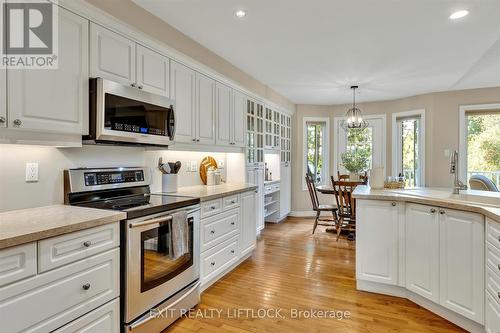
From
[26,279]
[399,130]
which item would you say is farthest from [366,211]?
[399,130]

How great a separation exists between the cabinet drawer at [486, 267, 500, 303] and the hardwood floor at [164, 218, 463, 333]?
18.7 inches

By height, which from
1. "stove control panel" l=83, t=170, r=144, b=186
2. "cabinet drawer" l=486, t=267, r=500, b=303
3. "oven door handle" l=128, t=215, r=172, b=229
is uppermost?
"stove control panel" l=83, t=170, r=144, b=186

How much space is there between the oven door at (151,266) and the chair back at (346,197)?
2591 millimetres

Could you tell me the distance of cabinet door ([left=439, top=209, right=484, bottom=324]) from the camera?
2.00 m

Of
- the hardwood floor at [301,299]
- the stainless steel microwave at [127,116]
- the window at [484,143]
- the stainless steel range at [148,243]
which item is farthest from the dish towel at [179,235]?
the window at [484,143]

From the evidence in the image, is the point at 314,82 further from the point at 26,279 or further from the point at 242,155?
the point at 26,279

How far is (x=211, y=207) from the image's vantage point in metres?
2.70

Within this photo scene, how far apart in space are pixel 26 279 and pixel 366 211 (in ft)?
8.32

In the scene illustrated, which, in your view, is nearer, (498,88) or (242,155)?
(242,155)

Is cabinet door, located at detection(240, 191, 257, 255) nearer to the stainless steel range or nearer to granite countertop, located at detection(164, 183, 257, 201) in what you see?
granite countertop, located at detection(164, 183, 257, 201)

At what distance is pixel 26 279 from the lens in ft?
4.24

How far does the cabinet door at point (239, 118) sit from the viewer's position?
378 centimetres

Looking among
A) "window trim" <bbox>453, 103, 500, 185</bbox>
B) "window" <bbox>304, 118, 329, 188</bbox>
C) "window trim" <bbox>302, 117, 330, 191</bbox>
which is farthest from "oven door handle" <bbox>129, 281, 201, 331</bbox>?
"window trim" <bbox>453, 103, 500, 185</bbox>

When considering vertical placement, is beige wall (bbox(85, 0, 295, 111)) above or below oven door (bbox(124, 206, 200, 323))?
above
